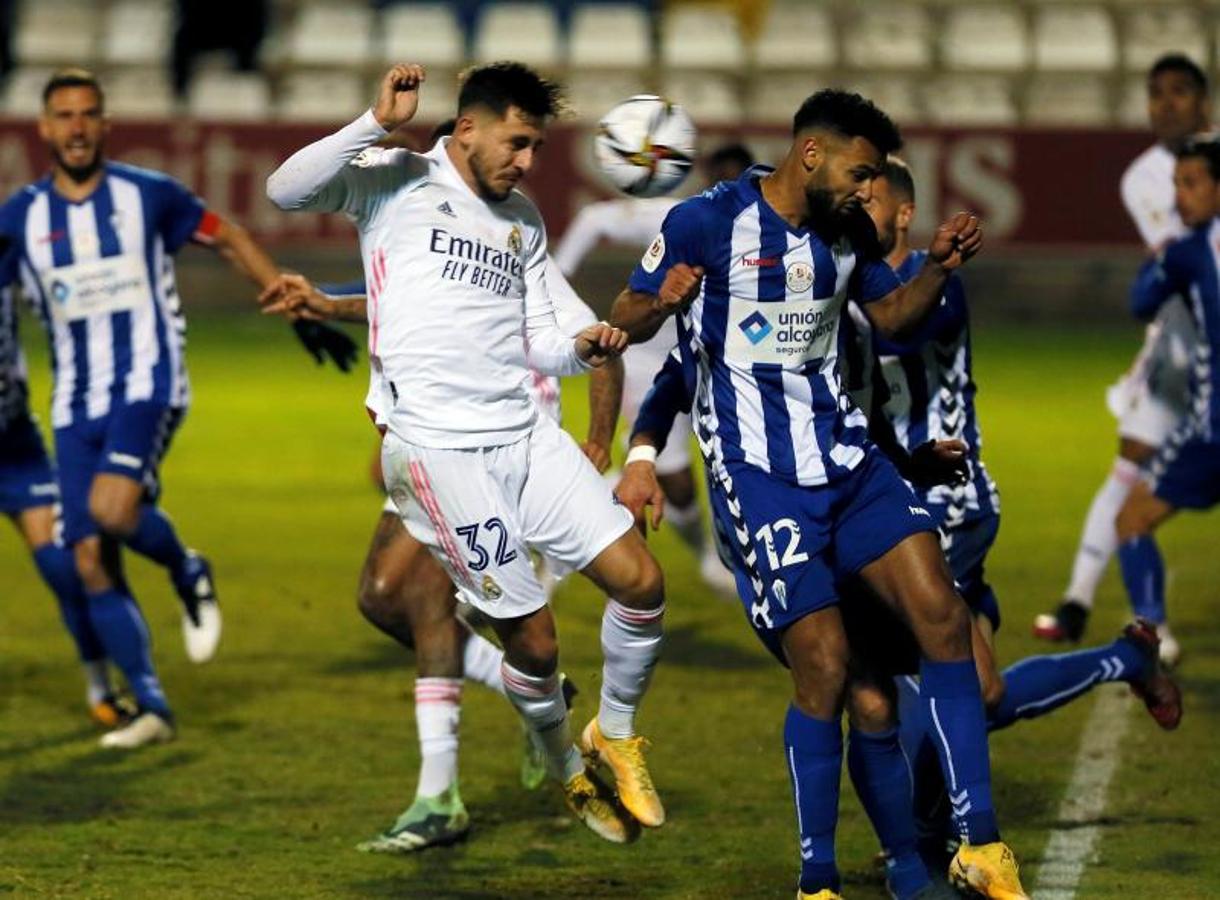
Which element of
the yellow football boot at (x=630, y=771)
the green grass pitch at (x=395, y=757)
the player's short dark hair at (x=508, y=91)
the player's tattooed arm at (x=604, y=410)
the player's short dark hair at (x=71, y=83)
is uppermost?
the player's short dark hair at (x=508, y=91)

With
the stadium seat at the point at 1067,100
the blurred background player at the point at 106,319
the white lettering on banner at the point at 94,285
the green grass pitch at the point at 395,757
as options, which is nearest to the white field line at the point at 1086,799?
the green grass pitch at the point at 395,757

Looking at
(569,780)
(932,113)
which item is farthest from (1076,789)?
(932,113)

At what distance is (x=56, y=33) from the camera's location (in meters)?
24.1

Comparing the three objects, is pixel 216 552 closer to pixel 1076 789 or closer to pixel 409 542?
pixel 409 542

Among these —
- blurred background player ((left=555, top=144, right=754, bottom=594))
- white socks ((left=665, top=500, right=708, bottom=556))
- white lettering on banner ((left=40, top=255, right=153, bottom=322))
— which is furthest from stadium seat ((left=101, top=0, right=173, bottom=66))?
white lettering on banner ((left=40, top=255, right=153, bottom=322))

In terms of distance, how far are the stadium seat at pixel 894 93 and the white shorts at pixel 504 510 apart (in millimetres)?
17019

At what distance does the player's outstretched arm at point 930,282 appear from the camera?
5.40m

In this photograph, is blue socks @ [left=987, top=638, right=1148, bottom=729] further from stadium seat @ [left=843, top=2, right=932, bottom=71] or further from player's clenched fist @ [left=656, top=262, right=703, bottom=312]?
stadium seat @ [left=843, top=2, right=932, bottom=71]

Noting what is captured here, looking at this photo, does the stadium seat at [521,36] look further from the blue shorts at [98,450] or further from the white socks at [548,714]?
the white socks at [548,714]

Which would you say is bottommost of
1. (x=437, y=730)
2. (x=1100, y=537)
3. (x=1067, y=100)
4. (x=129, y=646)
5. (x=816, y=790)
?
(x=1100, y=537)

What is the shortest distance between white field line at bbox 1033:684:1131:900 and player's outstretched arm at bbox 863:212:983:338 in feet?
4.87

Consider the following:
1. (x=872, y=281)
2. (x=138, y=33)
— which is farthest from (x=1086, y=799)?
(x=138, y=33)

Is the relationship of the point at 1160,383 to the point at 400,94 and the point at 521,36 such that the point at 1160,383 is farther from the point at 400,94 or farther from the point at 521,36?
the point at 521,36

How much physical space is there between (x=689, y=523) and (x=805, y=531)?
4761 mm
